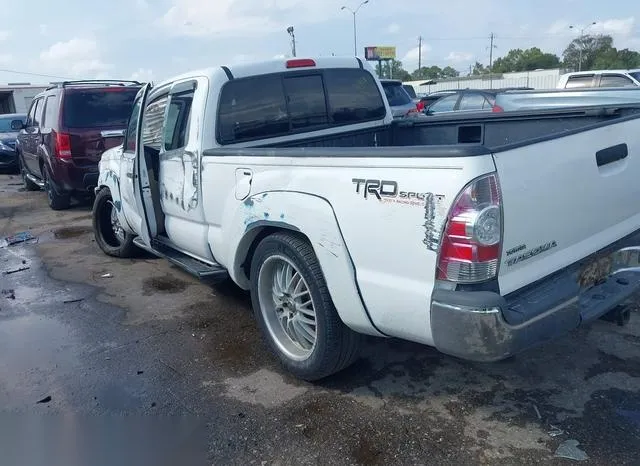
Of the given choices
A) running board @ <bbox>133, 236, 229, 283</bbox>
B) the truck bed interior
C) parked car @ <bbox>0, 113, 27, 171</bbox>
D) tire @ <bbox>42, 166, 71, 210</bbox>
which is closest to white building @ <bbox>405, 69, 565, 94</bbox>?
parked car @ <bbox>0, 113, 27, 171</bbox>

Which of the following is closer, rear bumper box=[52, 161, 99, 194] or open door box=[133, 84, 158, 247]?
open door box=[133, 84, 158, 247]

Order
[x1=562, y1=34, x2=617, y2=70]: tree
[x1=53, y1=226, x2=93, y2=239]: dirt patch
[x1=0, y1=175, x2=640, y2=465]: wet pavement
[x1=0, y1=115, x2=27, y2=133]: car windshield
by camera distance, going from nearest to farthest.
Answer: [x1=0, y1=175, x2=640, y2=465]: wet pavement < [x1=53, y1=226, x2=93, y2=239]: dirt patch < [x1=0, y1=115, x2=27, y2=133]: car windshield < [x1=562, y1=34, x2=617, y2=70]: tree

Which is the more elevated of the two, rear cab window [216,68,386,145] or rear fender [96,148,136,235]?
rear cab window [216,68,386,145]

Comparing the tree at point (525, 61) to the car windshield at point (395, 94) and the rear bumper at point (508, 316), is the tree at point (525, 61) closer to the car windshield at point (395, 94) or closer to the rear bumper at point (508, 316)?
the car windshield at point (395, 94)

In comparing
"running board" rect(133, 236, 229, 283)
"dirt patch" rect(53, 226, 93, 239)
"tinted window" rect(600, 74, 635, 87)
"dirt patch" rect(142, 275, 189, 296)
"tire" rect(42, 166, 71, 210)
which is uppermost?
"tinted window" rect(600, 74, 635, 87)

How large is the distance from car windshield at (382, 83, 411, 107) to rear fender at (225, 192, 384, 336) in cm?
1156

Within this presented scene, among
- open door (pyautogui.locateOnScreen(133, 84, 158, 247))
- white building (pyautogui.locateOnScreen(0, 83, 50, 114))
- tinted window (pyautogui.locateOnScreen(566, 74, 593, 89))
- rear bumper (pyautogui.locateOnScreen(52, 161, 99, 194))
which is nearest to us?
open door (pyautogui.locateOnScreen(133, 84, 158, 247))

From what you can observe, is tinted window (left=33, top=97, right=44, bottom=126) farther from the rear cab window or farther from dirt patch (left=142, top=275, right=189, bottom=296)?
the rear cab window

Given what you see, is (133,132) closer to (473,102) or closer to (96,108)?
(96,108)

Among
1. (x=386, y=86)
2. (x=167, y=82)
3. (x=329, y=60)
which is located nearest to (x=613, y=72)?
(x=386, y=86)

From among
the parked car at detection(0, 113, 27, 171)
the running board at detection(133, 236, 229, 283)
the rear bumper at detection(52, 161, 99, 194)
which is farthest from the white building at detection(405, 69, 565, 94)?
the running board at detection(133, 236, 229, 283)

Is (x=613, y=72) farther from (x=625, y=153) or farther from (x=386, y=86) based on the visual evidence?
(x=625, y=153)

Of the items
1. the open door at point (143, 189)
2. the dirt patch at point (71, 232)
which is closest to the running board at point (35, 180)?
the dirt patch at point (71, 232)

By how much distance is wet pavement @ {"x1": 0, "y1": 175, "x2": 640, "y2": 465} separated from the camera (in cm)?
309
